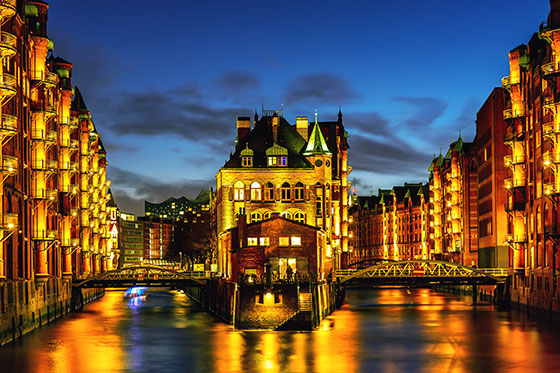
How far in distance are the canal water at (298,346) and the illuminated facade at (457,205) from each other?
51109mm

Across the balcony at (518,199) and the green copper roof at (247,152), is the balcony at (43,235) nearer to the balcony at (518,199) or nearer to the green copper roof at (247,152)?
the green copper roof at (247,152)

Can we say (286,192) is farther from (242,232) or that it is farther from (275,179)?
(242,232)

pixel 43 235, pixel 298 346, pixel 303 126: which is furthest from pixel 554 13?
pixel 303 126

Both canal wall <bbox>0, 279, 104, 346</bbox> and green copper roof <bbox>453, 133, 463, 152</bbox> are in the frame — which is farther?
green copper roof <bbox>453, 133, 463, 152</bbox>

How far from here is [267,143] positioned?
114000mm

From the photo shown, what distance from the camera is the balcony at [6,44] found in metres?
60.2

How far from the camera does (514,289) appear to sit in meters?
97.4

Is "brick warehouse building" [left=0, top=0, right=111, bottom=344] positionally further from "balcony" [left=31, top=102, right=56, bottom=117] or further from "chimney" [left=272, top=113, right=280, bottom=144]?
"chimney" [left=272, top=113, right=280, bottom=144]

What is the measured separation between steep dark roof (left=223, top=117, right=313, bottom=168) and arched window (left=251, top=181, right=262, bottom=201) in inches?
95.3

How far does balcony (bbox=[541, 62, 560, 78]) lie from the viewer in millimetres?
75812

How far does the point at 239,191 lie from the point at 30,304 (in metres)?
41.3

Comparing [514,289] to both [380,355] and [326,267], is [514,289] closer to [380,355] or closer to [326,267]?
[326,267]

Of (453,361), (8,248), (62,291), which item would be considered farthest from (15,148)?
(453,361)

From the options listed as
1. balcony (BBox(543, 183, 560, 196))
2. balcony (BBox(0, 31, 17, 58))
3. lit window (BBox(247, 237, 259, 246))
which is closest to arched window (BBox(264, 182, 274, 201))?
lit window (BBox(247, 237, 259, 246))
